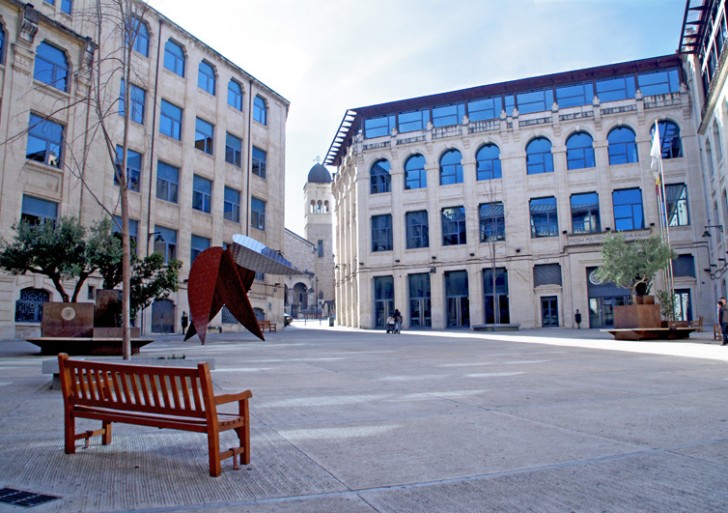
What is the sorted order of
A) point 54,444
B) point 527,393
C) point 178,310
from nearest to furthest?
point 54,444 → point 527,393 → point 178,310

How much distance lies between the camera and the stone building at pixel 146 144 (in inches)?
901

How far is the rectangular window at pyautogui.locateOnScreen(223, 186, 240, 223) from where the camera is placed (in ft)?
121

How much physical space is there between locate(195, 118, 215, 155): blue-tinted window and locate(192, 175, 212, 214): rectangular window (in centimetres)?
204

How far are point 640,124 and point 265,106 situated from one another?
2921 cm

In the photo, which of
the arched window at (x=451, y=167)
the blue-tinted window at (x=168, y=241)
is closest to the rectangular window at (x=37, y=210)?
the blue-tinted window at (x=168, y=241)

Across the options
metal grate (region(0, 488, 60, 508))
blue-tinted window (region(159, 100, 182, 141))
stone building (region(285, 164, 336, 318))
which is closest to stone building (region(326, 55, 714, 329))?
blue-tinted window (region(159, 100, 182, 141))

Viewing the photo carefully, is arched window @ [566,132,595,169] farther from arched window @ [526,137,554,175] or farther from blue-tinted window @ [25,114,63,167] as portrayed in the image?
blue-tinted window @ [25,114,63,167]

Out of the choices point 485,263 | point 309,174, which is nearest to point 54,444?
point 485,263

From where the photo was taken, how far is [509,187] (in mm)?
46031

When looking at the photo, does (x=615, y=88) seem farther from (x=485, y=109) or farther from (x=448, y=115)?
(x=448, y=115)

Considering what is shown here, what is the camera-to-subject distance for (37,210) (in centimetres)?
2370

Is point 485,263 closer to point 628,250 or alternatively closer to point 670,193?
point 670,193

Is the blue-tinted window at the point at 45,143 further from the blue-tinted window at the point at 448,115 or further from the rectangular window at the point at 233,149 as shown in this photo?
the blue-tinted window at the point at 448,115

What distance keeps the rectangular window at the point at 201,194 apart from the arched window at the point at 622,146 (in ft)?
102
